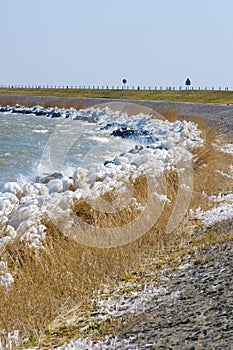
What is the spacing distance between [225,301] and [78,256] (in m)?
1.83

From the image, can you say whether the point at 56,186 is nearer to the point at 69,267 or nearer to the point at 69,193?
the point at 69,193

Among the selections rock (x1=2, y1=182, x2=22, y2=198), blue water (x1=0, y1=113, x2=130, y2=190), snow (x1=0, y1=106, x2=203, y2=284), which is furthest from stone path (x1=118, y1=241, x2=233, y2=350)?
blue water (x1=0, y1=113, x2=130, y2=190)

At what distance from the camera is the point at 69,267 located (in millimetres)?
5090

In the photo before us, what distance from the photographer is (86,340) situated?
375cm

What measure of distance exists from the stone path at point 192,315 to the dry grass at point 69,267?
637 mm

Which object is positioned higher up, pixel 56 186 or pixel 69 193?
pixel 69 193

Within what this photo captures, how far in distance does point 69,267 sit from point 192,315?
1.62 metres

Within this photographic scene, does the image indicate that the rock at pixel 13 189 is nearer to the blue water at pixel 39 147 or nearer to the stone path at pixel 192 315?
the blue water at pixel 39 147

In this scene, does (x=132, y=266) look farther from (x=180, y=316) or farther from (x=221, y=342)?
(x=221, y=342)

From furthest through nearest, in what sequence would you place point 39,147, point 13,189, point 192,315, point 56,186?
point 39,147
point 56,186
point 13,189
point 192,315

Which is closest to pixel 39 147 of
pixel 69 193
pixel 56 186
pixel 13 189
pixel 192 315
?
pixel 56 186

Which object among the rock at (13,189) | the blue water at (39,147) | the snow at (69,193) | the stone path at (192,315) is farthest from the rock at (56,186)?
the stone path at (192,315)

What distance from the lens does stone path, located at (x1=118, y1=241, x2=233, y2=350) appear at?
3.39 meters

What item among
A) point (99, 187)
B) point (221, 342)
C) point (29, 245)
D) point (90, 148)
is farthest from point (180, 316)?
point (90, 148)
